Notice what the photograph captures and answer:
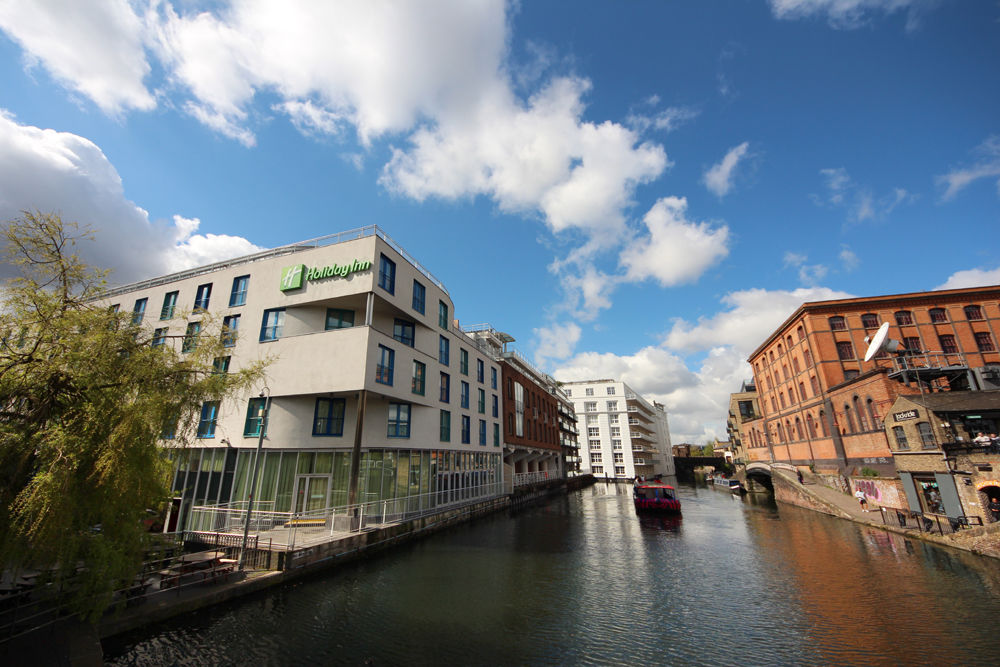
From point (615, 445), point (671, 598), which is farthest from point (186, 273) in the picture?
point (615, 445)

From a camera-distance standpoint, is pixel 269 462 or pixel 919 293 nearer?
pixel 269 462

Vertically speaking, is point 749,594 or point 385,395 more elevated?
point 385,395

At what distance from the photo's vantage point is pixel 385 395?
848 inches

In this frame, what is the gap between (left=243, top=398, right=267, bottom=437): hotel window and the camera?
21.5 m

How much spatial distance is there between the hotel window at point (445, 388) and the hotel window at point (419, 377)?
10.1 ft

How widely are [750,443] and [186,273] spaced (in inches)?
2604

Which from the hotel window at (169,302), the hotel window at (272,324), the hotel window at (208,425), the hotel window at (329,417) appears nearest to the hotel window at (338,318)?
the hotel window at (272,324)

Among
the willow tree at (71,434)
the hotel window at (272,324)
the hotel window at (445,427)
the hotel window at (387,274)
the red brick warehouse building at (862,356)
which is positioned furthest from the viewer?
the red brick warehouse building at (862,356)

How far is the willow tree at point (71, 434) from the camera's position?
6.75 metres

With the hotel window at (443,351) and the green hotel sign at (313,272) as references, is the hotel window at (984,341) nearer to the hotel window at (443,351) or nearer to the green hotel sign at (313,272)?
the hotel window at (443,351)

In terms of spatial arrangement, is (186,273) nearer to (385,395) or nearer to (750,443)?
(385,395)

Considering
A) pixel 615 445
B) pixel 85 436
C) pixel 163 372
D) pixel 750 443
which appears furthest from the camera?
pixel 615 445

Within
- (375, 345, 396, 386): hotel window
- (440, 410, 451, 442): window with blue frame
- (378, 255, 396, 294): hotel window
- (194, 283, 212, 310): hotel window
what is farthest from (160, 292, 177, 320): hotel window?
(440, 410, 451, 442): window with blue frame

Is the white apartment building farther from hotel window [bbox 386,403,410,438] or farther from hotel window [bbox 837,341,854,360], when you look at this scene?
hotel window [bbox 386,403,410,438]
